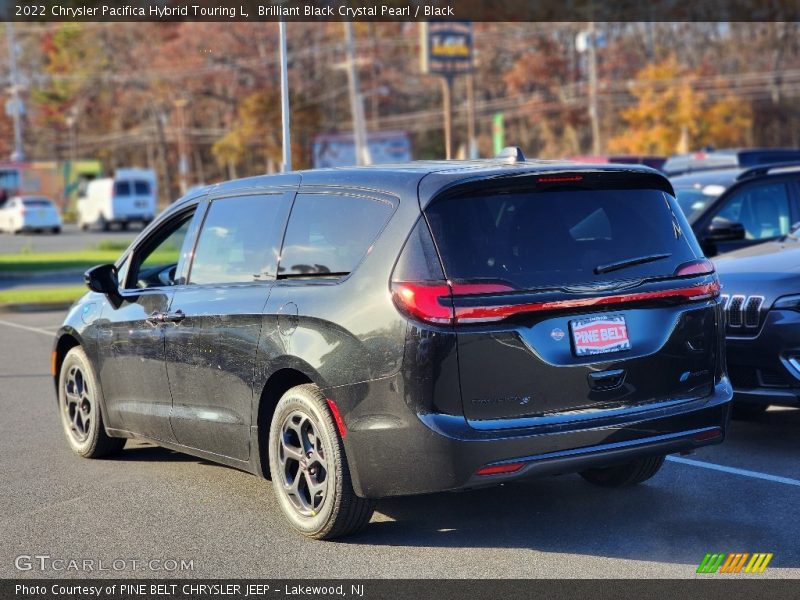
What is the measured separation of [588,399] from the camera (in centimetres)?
534

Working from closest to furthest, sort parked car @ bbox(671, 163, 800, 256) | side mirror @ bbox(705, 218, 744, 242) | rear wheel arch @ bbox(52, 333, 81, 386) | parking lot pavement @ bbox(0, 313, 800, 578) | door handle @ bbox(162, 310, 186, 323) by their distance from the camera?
parking lot pavement @ bbox(0, 313, 800, 578), door handle @ bbox(162, 310, 186, 323), rear wheel arch @ bbox(52, 333, 81, 386), side mirror @ bbox(705, 218, 744, 242), parked car @ bbox(671, 163, 800, 256)

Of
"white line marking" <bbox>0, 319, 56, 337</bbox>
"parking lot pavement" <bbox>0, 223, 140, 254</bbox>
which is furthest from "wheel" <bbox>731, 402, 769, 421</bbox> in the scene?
"parking lot pavement" <bbox>0, 223, 140, 254</bbox>

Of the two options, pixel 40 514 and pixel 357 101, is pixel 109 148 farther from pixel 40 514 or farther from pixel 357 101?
pixel 40 514

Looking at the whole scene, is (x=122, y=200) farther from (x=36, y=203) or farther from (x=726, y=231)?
(x=726, y=231)

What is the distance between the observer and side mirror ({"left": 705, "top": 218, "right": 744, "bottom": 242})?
31.8 feet

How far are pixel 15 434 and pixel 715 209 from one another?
6.28m

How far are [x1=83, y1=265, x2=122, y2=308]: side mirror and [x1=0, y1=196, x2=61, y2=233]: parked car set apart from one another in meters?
48.3

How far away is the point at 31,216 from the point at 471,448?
169 ft

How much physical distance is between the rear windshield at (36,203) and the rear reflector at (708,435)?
5160cm

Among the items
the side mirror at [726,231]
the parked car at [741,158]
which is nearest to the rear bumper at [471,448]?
the side mirror at [726,231]

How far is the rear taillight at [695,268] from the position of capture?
5.73m

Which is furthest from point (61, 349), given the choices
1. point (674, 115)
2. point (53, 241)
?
point (674, 115)

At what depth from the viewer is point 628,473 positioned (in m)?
6.55

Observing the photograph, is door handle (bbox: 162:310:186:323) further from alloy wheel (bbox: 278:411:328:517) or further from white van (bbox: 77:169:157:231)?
white van (bbox: 77:169:157:231)
